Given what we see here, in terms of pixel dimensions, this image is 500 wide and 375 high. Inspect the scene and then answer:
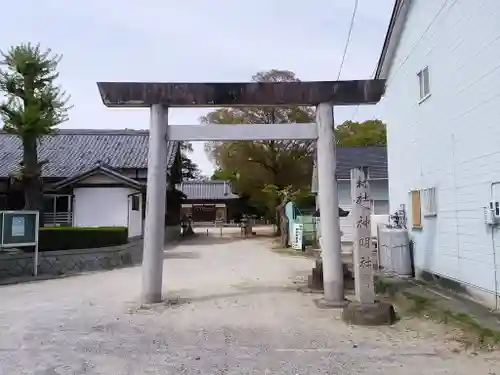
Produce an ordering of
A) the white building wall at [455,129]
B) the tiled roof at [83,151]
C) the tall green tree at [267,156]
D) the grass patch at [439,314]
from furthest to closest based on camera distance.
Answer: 1. the tall green tree at [267,156]
2. the tiled roof at [83,151]
3. the white building wall at [455,129]
4. the grass patch at [439,314]

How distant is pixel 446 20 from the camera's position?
9.32 m

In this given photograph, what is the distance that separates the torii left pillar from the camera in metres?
9.45

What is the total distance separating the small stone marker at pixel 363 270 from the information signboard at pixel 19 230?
980cm

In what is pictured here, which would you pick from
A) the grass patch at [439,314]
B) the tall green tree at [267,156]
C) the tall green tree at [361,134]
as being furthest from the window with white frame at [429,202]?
the tall green tree at [361,134]

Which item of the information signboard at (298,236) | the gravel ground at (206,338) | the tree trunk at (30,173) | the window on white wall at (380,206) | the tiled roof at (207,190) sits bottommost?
the gravel ground at (206,338)

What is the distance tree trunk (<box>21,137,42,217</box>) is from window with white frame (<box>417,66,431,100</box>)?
12074 millimetres

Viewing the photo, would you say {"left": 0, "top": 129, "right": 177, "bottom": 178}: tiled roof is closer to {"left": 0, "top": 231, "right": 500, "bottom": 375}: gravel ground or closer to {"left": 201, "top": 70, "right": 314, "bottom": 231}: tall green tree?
{"left": 201, "top": 70, "right": 314, "bottom": 231}: tall green tree

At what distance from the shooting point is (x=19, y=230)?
13797 millimetres

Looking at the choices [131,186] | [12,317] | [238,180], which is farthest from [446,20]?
[238,180]

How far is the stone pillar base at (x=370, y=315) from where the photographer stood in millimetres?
7402

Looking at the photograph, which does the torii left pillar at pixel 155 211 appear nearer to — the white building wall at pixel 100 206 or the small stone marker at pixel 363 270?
the small stone marker at pixel 363 270

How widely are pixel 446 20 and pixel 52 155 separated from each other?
85.3 ft

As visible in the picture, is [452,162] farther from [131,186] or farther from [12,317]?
[131,186]

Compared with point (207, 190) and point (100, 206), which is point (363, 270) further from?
point (207, 190)
